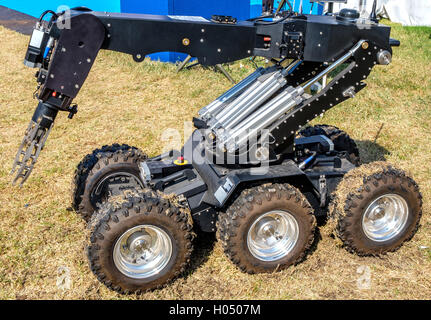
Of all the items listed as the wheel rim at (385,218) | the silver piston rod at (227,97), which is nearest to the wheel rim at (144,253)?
the silver piston rod at (227,97)

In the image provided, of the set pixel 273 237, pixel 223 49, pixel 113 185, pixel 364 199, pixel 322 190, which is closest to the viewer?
pixel 223 49

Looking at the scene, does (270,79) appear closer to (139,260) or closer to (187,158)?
(187,158)

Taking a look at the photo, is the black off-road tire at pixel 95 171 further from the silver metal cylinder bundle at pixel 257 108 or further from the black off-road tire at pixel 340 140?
the black off-road tire at pixel 340 140

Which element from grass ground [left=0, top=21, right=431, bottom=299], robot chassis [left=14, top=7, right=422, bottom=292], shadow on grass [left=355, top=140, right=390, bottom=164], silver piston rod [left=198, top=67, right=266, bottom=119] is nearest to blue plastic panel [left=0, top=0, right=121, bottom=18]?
grass ground [left=0, top=21, right=431, bottom=299]

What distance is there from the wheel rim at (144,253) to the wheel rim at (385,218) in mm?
1936

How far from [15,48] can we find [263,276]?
10922 millimetres

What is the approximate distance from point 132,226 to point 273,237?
136 cm

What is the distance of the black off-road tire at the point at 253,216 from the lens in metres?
4.12

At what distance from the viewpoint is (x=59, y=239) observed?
5000 millimetres

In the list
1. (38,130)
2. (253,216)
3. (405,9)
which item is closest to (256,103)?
(253,216)

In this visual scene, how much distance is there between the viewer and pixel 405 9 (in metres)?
15.7

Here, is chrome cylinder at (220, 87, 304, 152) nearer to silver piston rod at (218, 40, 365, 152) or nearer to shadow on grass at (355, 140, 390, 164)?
silver piston rod at (218, 40, 365, 152)

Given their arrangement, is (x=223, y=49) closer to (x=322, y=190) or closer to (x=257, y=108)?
(x=257, y=108)

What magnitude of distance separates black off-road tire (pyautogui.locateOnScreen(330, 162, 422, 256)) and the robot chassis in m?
0.02
